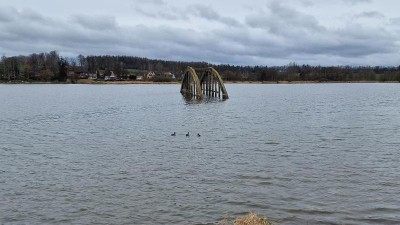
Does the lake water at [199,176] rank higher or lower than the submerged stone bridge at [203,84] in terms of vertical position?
lower

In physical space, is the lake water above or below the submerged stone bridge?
below

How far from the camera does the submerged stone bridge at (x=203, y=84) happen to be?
92863 mm

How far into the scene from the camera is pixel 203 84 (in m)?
118

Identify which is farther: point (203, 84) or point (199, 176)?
A: point (203, 84)

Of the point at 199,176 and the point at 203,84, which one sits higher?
the point at 203,84

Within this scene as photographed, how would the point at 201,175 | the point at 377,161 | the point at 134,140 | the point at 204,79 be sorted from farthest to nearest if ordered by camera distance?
the point at 204,79 → the point at 134,140 → the point at 377,161 → the point at 201,175

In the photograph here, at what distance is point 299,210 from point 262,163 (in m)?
7.84

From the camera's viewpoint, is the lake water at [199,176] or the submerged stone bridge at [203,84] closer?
the lake water at [199,176]

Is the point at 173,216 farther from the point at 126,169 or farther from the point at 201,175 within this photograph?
the point at 126,169

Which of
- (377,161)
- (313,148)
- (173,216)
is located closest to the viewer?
(173,216)

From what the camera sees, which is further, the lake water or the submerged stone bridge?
the submerged stone bridge

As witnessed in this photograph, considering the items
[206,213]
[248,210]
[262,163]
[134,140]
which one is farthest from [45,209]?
[134,140]

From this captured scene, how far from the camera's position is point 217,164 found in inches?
862

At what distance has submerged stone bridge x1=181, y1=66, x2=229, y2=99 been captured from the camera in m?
92.9
